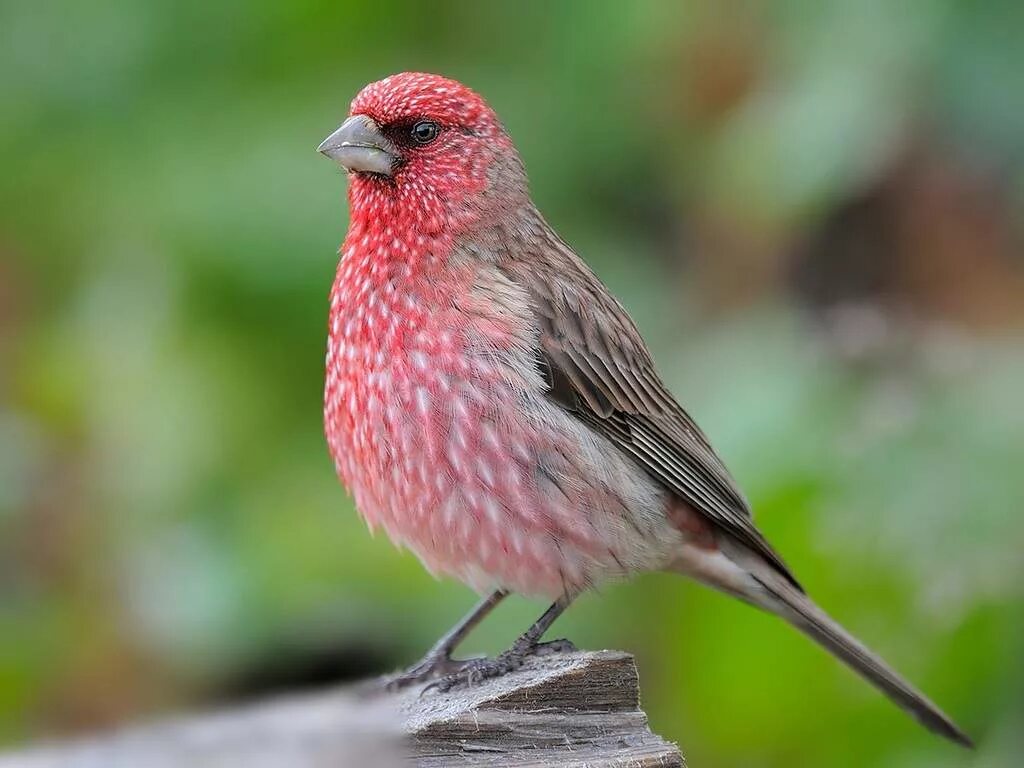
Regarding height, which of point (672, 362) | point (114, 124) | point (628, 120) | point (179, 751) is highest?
point (114, 124)

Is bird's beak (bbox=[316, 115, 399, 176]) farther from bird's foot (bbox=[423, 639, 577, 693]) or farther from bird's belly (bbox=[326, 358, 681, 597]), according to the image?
bird's foot (bbox=[423, 639, 577, 693])

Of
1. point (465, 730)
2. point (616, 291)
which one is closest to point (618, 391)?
point (465, 730)

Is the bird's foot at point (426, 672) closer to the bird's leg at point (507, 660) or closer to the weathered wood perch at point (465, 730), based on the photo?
the bird's leg at point (507, 660)

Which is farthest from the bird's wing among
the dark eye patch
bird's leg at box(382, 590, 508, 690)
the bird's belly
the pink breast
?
bird's leg at box(382, 590, 508, 690)

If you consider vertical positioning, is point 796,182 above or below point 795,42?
below

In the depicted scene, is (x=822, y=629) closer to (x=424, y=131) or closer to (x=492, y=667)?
(x=492, y=667)

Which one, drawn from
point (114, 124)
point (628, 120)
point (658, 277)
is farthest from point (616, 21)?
point (114, 124)

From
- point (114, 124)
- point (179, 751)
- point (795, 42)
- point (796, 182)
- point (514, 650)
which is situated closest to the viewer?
point (179, 751)

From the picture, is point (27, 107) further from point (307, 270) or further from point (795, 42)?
point (795, 42)
